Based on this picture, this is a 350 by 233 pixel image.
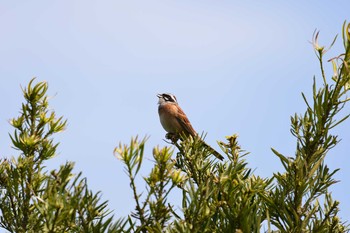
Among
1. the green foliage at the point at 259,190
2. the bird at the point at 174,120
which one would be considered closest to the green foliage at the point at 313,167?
the green foliage at the point at 259,190

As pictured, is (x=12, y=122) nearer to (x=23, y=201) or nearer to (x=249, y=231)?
(x=23, y=201)

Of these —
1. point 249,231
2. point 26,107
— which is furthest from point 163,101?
point 249,231

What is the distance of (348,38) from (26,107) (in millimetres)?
1946

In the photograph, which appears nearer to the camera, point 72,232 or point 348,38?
point 72,232

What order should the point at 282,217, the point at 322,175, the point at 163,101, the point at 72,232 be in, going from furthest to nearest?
the point at 163,101
the point at 322,175
the point at 282,217
the point at 72,232

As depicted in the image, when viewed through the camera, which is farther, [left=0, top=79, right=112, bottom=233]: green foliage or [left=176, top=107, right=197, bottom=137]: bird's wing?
[left=176, top=107, right=197, bottom=137]: bird's wing

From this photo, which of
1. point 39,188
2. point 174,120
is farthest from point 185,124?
point 39,188

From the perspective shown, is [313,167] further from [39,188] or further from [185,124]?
[185,124]

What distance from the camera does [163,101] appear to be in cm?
1142

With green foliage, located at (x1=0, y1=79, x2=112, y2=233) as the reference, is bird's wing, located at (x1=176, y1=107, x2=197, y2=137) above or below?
above

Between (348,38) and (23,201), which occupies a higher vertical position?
(348,38)

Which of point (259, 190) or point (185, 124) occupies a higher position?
point (185, 124)

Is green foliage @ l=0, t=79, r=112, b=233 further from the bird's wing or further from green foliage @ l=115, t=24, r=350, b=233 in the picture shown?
the bird's wing

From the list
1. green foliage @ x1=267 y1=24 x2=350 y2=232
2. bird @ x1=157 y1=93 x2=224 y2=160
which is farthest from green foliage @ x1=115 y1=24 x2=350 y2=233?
bird @ x1=157 y1=93 x2=224 y2=160
